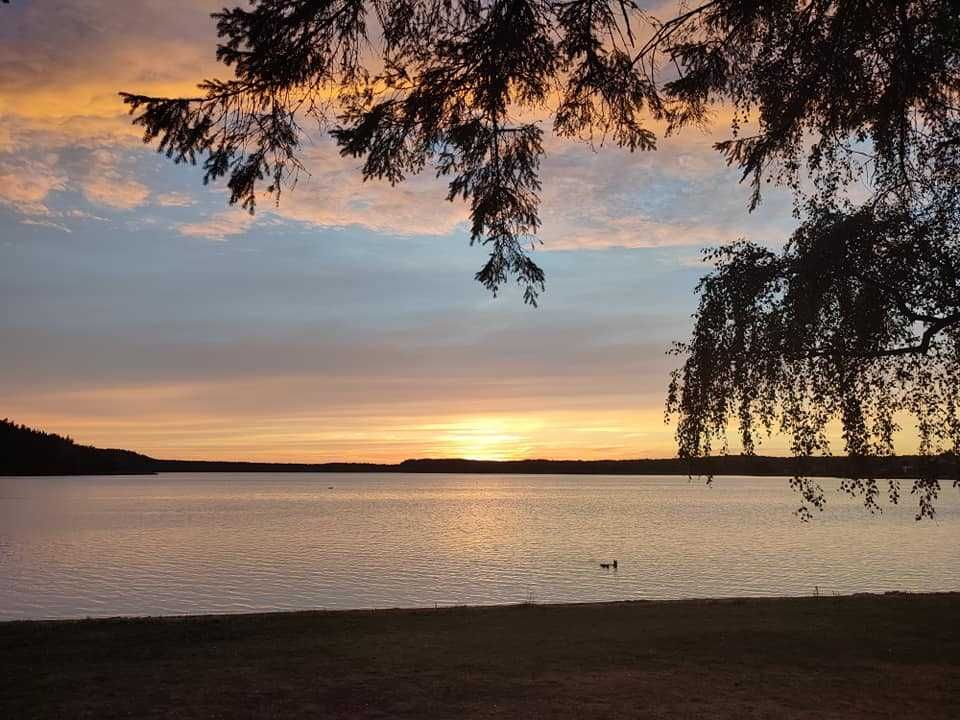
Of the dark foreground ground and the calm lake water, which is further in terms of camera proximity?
the calm lake water

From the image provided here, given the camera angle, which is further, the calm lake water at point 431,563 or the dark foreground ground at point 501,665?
the calm lake water at point 431,563

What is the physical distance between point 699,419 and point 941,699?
19.0 ft

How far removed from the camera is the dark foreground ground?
404 inches

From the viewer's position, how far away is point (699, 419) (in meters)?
15.0

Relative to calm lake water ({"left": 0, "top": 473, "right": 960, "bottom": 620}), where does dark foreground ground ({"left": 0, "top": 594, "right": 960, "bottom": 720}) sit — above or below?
above

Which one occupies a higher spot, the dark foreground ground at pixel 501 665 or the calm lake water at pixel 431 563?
the dark foreground ground at pixel 501 665

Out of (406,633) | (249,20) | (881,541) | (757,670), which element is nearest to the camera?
(249,20)

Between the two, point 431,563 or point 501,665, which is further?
point 431,563

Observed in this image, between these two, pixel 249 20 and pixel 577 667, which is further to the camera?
pixel 577 667

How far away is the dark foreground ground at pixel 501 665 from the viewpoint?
10266mm

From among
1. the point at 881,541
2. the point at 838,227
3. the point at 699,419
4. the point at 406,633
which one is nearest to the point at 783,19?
the point at 838,227

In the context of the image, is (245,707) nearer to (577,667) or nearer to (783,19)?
(577,667)

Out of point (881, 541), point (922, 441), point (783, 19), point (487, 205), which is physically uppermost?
point (783, 19)

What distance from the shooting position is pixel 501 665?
1283cm
